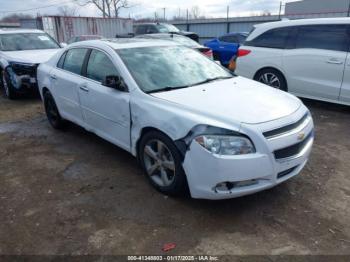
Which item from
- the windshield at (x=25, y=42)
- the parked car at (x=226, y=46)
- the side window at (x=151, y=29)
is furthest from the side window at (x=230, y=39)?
the windshield at (x=25, y=42)

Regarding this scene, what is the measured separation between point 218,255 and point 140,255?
2.10 ft

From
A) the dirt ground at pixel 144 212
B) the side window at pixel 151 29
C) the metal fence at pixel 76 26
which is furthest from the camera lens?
the metal fence at pixel 76 26

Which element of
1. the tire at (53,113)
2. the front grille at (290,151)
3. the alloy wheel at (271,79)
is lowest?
the tire at (53,113)

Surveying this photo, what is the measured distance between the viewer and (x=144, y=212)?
3207mm

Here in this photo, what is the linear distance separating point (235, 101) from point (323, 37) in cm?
401

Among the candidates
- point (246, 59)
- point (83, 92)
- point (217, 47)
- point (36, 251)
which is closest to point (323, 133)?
point (246, 59)

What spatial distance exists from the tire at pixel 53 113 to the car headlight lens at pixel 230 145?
11.5 ft

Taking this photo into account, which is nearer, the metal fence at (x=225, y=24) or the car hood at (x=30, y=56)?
the car hood at (x=30, y=56)

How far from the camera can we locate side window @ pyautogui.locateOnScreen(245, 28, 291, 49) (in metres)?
6.76

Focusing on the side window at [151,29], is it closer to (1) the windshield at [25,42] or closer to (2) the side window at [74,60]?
(1) the windshield at [25,42]

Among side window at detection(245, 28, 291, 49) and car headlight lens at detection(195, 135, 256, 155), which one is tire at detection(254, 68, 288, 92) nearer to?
side window at detection(245, 28, 291, 49)

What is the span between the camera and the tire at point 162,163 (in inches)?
123

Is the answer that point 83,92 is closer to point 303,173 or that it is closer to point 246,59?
point 303,173

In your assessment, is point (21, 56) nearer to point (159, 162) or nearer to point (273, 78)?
point (273, 78)
